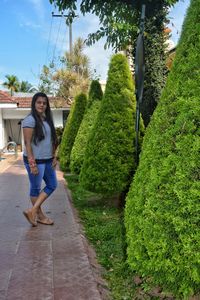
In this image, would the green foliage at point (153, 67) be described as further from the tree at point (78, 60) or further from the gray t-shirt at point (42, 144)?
the tree at point (78, 60)

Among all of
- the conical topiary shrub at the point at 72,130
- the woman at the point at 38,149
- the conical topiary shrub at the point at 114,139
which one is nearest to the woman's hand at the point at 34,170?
the woman at the point at 38,149

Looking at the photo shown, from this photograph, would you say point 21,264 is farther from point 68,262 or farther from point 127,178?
point 127,178

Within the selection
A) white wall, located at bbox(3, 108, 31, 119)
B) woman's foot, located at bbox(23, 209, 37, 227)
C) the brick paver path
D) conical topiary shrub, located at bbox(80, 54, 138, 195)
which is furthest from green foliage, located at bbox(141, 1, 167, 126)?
white wall, located at bbox(3, 108, 31, 119)

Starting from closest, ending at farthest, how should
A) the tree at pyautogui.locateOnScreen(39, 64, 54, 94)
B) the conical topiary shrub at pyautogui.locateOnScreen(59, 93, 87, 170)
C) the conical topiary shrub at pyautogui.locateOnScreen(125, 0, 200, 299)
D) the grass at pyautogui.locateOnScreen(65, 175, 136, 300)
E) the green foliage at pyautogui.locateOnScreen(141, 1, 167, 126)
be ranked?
the conical topiary shrub at pyautogui.locateOnScreen(125, 0, 200, 299) < the grass at pyautogui.locateOnScreen(65, 175, 136, 300) < the green foliage at pyautogui.locateOnScreen(141, 1, 167, 126) < the conical topiary shrub at pyautogui.locateOnScreen(59, 93, 87, 170) < the tree at pyautogui.locateOnScreen(39, 64, 54, 94)

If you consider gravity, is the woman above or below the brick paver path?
above

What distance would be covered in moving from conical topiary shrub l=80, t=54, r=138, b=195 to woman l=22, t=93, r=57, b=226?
3.56 ft

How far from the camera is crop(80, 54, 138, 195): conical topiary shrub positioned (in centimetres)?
580

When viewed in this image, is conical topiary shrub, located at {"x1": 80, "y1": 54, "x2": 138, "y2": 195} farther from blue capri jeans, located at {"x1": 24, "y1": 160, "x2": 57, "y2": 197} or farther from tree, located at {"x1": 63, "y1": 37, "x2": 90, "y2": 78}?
tree, located at {"x1": 63, "y1": 37, "x2": 90, "y2": 78}

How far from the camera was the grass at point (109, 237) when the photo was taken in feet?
10.5

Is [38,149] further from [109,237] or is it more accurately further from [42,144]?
[109,237]

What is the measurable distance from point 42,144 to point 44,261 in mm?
1697

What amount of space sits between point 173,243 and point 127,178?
3.37 m

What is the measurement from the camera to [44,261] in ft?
11.8

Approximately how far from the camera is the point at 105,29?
539 centimetres
